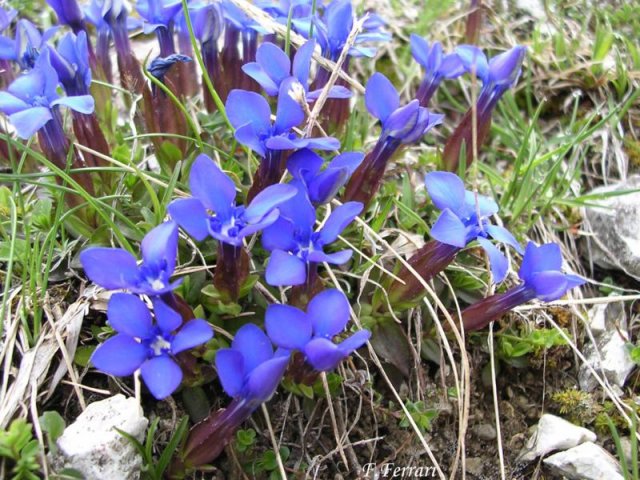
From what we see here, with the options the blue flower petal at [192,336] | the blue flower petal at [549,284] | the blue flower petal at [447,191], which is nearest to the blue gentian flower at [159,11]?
the blue flower petal at [447,191]

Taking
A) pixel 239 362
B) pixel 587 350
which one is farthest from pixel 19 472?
pixel 587 350

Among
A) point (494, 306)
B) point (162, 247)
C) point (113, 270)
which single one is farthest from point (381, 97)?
point (113, 270)

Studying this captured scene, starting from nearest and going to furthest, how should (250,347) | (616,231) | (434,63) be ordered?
(250,347), (434,63), (616,231)

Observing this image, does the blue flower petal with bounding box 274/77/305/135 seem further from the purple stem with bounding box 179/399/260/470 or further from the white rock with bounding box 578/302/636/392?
the white rock with bounding box 578/302/636/392

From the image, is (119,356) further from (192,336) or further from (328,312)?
(328,312)

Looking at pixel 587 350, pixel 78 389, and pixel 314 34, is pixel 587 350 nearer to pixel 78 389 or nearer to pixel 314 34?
pixel 314 34

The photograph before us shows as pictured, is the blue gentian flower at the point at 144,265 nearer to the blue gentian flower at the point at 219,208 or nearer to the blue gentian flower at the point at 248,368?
the blue gentian flower at the point at 219,208
